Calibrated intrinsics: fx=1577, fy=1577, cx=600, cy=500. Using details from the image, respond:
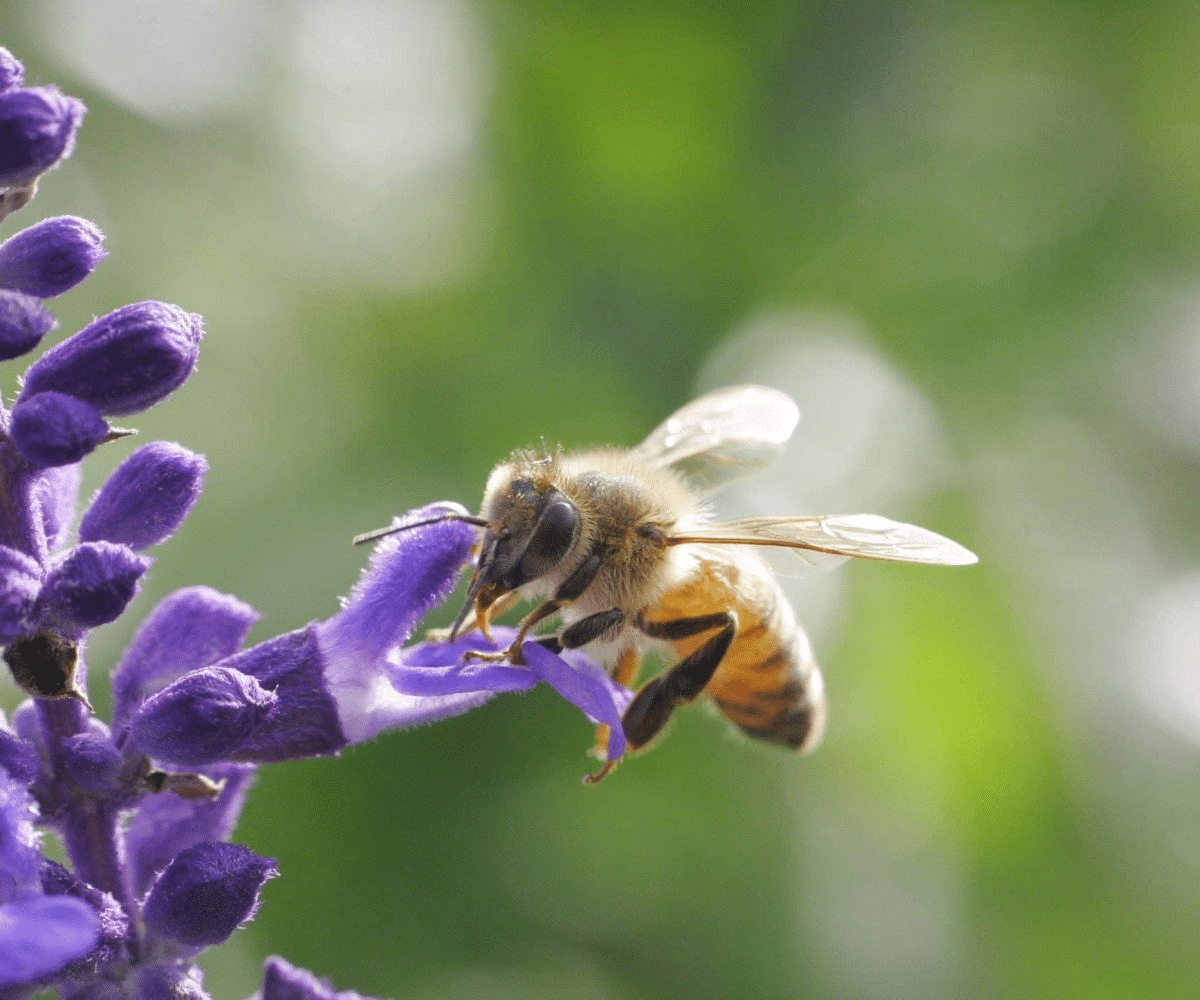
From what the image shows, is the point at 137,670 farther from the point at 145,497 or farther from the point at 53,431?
the point at 53,431

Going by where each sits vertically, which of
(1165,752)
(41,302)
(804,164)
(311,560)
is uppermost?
(804,164)

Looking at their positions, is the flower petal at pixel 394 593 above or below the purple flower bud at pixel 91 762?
above

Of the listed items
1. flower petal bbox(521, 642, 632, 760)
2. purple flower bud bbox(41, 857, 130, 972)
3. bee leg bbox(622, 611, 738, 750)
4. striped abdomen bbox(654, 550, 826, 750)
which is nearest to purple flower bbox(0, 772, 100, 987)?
purple flower bud bbox(41, 857, 130, 972)

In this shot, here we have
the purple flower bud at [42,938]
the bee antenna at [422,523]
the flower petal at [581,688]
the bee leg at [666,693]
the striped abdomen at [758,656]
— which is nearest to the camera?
the purple flower bud at [42,938]

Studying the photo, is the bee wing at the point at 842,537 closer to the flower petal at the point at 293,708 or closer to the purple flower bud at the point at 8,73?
the flower petal at the point at 293,708

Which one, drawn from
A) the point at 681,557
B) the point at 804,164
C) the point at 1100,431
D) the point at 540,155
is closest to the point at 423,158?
the point at 540,155

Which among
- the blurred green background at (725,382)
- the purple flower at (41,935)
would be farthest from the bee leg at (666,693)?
the blurred green background at (725,382)

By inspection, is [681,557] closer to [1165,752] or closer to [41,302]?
[41,302]

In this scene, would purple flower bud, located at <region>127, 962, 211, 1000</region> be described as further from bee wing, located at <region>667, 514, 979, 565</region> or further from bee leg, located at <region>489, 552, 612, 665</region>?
bee wing, located at <region>667, 514, 979, 565</region>
